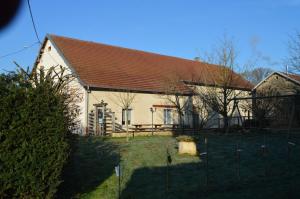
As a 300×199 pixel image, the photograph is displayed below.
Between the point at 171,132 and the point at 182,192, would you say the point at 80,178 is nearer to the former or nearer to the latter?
the point at 182,192

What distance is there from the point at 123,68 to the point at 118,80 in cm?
289

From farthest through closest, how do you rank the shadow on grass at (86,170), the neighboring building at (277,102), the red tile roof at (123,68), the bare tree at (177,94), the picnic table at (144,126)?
the bare tree at (177,94), the neighboring building at (277,102), the red tile roof at (123,68), the picnic table at (144,126), the shadow on grass at (86,170)

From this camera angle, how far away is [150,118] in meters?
33.8

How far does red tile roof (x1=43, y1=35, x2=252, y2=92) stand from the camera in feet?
102

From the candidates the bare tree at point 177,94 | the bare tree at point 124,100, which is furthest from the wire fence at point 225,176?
the bare tree at point 177,94

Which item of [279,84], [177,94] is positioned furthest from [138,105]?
[279,84]

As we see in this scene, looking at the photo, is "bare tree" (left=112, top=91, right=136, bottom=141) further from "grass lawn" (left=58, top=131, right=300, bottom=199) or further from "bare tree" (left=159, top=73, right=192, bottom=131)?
"grass lawn" (left=58, top=131, right=300, bottom=199)

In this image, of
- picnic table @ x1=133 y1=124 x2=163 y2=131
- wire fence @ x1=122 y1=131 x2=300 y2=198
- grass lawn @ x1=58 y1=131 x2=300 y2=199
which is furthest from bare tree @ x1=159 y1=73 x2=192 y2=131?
wire fence @ x1=122 y1=131 x2=300 y2=198

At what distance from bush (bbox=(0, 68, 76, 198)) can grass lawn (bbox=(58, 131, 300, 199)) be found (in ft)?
4.67

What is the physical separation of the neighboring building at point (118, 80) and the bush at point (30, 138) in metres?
20.0

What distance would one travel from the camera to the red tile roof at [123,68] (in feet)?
102

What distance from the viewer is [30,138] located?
7172mm

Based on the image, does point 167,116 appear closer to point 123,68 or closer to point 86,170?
point 123,68

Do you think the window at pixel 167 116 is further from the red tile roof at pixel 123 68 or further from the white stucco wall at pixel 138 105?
the red tile roof at pixel 123 68
